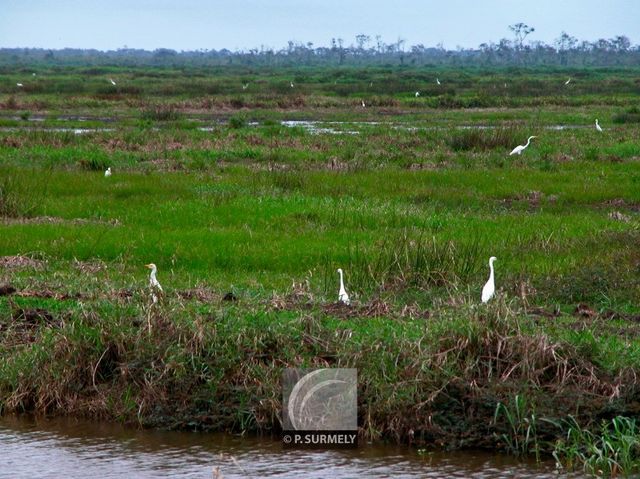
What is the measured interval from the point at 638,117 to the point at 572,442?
1297 inches

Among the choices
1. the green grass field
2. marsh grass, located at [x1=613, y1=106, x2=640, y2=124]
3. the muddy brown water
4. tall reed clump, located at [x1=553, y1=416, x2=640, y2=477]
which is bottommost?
the muddy brown water

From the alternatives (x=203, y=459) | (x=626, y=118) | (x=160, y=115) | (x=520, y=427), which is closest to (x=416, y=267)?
(x=520, y=427)

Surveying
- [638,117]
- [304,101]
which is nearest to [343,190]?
[638,117]

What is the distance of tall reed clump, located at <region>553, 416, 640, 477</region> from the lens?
26.0 ft

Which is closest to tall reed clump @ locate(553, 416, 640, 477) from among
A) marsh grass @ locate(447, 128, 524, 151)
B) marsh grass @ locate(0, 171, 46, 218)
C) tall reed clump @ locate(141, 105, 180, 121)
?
marsh grass @ locate(0, 171, 46, 218)

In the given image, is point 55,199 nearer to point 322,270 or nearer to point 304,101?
point 322,270

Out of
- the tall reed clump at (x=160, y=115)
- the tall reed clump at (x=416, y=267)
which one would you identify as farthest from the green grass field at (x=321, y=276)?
the tall reed clump at (x=160, y=115)

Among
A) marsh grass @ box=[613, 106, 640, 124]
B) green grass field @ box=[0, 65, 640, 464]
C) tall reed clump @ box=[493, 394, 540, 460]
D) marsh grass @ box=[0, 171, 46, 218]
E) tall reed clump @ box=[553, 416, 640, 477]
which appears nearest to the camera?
tall reed clump @ box=[553, 416, 640, 477]

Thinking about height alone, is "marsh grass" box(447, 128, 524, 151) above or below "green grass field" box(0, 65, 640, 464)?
above

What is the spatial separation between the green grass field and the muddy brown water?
0.19 meters

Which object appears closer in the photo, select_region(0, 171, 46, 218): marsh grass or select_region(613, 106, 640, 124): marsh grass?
select_region(0, 171, 46, 218): marsh grass

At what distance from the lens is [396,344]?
924cm

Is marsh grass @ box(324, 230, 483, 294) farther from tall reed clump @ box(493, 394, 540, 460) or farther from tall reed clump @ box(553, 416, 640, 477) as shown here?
tall reed clump @ box(553, 416, 640, 477)

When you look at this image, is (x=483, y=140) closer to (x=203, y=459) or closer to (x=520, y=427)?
(x=520, y=427)
